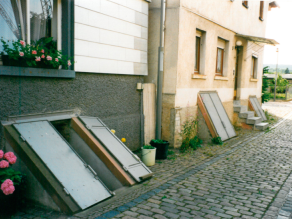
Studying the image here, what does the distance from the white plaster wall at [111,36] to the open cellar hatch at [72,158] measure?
1.35 metres

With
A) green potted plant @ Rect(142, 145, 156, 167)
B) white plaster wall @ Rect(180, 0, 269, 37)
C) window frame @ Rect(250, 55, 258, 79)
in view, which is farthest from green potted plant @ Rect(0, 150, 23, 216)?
window frame @ Rect(250, 55, 258, 79)

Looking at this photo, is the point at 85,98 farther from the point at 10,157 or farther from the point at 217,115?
the point at 217,115

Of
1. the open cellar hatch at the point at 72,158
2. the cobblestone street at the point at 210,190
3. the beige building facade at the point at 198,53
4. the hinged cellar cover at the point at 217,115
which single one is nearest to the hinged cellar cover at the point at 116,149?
the open cellar hatch at the point at 72,158

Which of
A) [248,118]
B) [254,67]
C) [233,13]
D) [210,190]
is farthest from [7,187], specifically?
[254,67]

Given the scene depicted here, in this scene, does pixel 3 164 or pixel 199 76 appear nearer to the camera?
pixel 3 164

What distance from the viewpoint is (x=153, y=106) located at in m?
8.39

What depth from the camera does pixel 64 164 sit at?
179 inches

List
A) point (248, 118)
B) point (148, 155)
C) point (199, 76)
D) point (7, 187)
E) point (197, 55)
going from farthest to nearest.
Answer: point (248, 118)
point (197, 55)
point (199, 76)
point (148, 155)
point (7, 187)

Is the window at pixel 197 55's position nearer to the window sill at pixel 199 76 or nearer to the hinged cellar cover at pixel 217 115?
the window sill at pixel 199 76

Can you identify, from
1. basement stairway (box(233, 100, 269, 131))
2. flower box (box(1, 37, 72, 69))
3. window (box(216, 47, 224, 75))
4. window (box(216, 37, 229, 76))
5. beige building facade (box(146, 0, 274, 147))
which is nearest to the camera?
flower box (box(1, 37, 72, 69))

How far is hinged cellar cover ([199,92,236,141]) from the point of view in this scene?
9.78 metres

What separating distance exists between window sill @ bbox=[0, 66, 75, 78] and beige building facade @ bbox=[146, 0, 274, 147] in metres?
3.49

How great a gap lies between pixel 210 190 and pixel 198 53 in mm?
6012

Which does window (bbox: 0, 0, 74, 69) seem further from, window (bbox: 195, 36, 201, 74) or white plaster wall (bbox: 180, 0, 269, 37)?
window (bbox: 195, 36, 201, 74)
